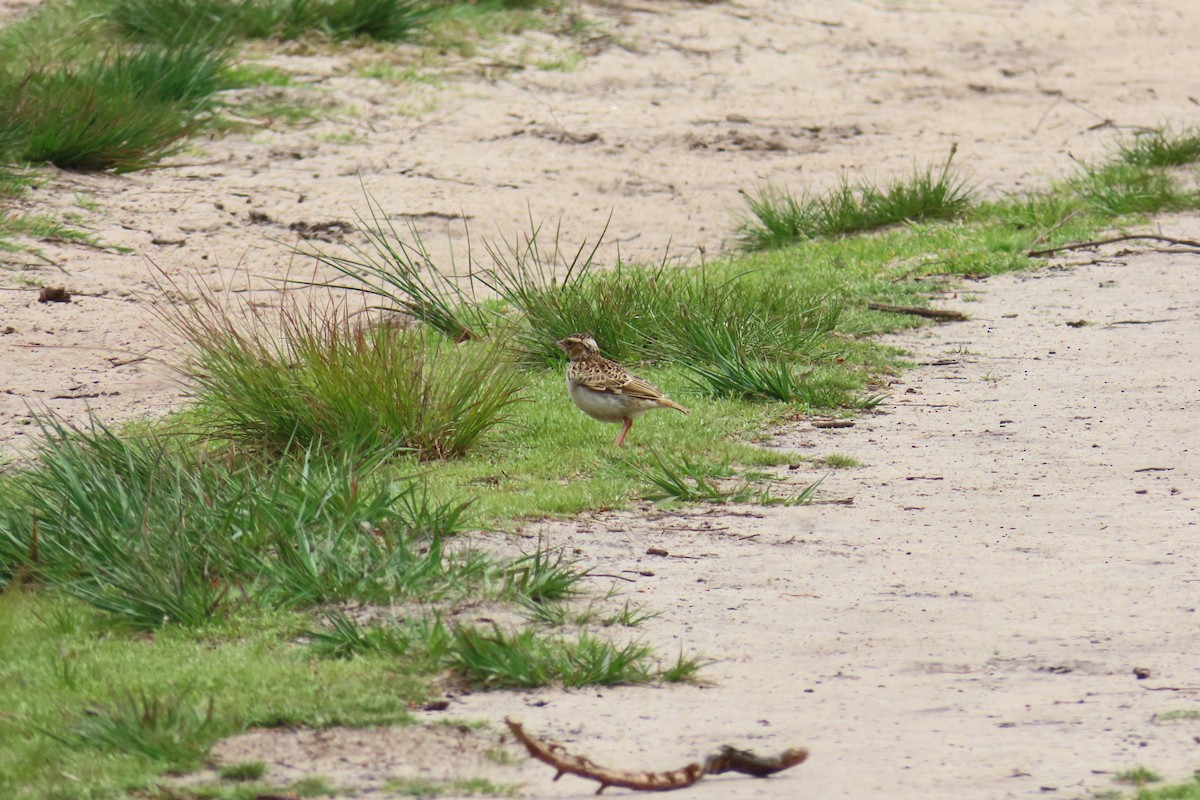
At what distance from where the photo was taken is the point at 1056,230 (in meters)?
11.1

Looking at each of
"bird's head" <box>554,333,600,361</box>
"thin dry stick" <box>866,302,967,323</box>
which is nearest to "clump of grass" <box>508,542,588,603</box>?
"bird's head" <box>554,333,600,361</box>

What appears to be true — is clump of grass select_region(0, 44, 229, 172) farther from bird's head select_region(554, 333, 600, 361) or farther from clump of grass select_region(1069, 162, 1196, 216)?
clump of grass select_region(1069, 162, 1196, 216)

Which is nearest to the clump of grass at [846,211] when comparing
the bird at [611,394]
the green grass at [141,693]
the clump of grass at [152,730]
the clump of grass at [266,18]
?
the clump of grass at [266,18]

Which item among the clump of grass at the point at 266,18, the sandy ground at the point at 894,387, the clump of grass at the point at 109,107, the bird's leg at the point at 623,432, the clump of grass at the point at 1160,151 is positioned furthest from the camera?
the clump of grass at the point at 266,18

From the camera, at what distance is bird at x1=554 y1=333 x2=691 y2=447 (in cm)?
714

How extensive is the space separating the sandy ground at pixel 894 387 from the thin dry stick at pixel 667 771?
6 cm

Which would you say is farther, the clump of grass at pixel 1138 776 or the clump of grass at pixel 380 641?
the clump of grass at pixel 380 641

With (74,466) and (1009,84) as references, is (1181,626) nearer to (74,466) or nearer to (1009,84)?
(74,466)

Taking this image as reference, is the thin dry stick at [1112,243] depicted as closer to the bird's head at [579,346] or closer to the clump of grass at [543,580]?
the bird's head at [579,346]

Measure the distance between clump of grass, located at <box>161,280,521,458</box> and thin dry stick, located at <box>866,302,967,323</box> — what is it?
2863 mm

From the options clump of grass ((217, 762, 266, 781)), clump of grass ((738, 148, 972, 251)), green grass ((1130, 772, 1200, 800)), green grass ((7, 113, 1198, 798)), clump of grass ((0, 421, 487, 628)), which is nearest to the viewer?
green grass ((1130, 772, 1200, 800))

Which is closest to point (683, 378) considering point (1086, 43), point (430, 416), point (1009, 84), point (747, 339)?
point (747, 339)

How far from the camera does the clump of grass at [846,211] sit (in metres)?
11.4

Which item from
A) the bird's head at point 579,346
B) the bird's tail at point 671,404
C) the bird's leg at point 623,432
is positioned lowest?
the bird's leg at point 623,432
